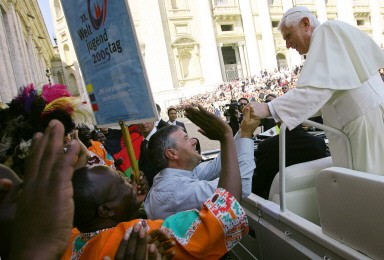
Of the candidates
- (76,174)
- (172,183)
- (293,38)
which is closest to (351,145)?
(293,38)

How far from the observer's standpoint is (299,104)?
6.01 ft

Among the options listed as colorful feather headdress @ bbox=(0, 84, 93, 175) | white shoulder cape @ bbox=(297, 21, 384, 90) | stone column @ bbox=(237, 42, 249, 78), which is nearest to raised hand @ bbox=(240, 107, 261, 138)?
white shoulder cape @ bbox=(297, 21, 384, 90)

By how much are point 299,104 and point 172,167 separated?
0.79 m

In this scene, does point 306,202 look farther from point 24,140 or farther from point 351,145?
point 24,140

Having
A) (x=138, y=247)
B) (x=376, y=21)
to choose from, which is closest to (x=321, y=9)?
(x=376, y=21)

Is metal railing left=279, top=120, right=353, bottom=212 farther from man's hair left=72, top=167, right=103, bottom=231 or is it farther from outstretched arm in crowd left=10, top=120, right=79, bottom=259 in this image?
outstretched arm in crowd left=10, top=120, right=79, bottom=259

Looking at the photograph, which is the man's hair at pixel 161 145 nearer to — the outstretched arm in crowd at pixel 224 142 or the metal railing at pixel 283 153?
the outstretched arm in crowd at pixel 224 142

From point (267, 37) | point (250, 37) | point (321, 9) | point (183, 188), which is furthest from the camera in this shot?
point (321, 9)

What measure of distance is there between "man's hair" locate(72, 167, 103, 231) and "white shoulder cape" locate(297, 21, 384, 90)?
4.12 ft

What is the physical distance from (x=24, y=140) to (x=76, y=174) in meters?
0.62

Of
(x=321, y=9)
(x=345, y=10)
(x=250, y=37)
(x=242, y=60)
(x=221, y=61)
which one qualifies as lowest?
(x=242, y=60)

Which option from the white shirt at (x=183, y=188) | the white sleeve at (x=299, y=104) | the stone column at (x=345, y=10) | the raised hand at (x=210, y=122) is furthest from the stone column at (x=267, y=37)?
the raised hand at (x=210, y=122)

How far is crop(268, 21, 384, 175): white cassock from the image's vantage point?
5.98 feet

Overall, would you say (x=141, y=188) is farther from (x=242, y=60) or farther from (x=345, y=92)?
(x=242, y=60)
